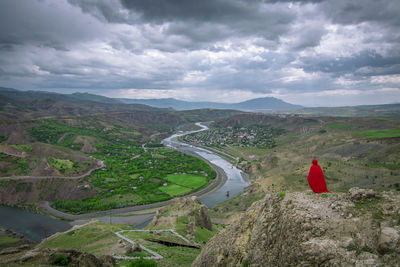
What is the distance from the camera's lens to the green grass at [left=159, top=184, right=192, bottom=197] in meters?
79.6

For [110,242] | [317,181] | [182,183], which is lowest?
[182,183]

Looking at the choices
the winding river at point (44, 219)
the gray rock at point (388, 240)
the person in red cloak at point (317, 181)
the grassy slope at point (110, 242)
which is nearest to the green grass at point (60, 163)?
the winding river at point (44, 219)

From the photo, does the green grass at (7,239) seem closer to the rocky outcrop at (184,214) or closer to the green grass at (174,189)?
the rocky outcrop at (184,214)

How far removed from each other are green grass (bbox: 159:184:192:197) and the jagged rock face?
6403 centimetres

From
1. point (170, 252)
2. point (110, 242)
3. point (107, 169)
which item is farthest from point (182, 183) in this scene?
point (170, 252)

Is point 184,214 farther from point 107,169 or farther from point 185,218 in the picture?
point 107,169

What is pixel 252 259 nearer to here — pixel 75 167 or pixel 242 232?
pixel 242 232

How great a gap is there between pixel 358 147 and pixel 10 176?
432 feet

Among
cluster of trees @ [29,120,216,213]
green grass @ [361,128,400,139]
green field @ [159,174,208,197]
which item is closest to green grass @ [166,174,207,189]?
green field @ [159,174,208,197]

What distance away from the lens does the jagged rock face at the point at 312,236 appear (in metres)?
9.53

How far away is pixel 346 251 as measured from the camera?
984 cm

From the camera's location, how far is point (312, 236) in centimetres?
1133

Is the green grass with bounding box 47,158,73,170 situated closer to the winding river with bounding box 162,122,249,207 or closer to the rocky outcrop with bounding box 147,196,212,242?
the winding river with bounding box 162,122,249,207

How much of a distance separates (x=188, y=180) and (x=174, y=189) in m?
10.9
